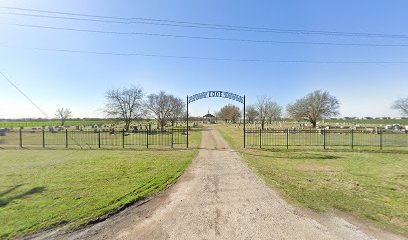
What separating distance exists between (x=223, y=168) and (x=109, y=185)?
195 inches

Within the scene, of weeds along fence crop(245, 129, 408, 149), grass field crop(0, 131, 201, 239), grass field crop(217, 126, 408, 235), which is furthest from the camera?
weeds along fence crop(245, 129, 408, 149)

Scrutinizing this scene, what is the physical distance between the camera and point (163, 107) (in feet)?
171

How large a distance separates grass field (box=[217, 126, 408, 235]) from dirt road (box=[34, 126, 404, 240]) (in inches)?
27.8

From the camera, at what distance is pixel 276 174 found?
8461 millimetres

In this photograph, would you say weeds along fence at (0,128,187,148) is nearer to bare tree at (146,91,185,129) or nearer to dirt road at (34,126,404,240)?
dirt road at (34,126,404,240)

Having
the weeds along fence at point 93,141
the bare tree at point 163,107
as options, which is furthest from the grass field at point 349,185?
the bare tree at point 163,107

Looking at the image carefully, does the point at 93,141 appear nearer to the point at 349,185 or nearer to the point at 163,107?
the point at 349,185

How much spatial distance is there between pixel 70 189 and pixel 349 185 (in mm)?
9461

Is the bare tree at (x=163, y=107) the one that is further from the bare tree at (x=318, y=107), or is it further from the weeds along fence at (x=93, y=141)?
the bare tree at (x=318, y=107)

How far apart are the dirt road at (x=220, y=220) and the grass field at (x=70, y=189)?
602 mm

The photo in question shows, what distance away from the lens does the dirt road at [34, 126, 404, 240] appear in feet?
12.8

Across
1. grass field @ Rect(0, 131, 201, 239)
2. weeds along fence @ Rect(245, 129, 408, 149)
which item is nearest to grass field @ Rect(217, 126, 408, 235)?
grass field @ Rect(0, 131, 201, 239)

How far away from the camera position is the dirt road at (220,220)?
3904 millimetres

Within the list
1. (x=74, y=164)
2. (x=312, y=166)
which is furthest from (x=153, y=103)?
(x=312, y=166)
